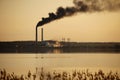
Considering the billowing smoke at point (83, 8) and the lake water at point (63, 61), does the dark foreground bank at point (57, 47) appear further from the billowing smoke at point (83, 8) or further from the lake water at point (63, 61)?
the billowing smoke at point (83, 8)

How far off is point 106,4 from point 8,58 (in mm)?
1115

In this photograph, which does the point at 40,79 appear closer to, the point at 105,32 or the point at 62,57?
the point at 62,57

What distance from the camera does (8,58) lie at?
2.58 metres

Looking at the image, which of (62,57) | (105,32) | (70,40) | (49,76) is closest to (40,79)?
(49,76)

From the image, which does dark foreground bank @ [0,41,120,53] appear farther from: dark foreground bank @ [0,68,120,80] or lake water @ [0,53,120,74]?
dark foreground bank @ [0,68,120,80]

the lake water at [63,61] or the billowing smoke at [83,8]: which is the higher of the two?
the billowing smoke at [83,8]

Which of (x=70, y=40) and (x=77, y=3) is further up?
(x=77, y=3)

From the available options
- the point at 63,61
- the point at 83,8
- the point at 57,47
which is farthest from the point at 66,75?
the point at 83,8

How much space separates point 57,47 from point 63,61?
151 millimetres

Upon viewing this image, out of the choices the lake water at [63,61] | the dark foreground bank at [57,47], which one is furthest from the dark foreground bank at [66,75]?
the dark foreground bank at [57,47]

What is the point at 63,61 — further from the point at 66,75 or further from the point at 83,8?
the point at 83,8

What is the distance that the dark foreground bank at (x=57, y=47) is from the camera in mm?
2572

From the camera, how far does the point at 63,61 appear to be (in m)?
2.56

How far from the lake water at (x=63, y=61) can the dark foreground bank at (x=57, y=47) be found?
1.6 inches
